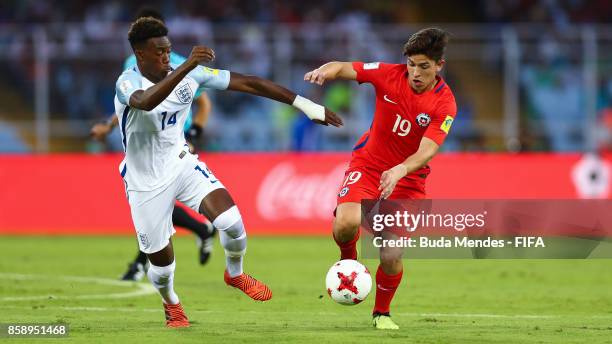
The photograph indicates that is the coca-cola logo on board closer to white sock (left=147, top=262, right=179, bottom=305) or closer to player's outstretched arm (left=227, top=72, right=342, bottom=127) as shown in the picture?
white sock (left=147, top=262, right=179, bottom=305)

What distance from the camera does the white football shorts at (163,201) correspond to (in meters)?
8.23

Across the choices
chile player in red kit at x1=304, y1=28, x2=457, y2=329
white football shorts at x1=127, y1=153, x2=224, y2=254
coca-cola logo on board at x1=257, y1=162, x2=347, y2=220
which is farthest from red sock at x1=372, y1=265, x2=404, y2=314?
coca-cola logo on board at x1=257, y1=162, x2=347, y2=220

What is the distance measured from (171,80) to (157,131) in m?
0.80

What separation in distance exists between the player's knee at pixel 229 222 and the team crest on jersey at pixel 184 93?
877mm

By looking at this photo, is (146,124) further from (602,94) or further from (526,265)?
(602,94)

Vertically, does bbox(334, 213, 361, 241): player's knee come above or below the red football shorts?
below

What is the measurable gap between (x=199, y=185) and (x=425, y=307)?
2.74 meters

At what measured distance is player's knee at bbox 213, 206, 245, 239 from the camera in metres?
8.30

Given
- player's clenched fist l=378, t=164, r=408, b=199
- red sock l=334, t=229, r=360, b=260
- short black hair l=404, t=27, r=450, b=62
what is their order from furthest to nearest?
red sock l=334, t=229, r=360, b=260 < short black hair l=404, t=27, r=450, b=62 < player's clenched fist l=378, t=164, r=408, b=199

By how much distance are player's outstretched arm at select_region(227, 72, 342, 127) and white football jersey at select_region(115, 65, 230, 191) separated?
11cm

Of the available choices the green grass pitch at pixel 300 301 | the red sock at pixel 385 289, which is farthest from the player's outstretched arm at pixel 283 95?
the green grass pitch at pixel 300 301

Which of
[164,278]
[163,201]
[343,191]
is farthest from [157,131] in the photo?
[343,191]

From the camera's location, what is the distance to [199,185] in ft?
27.4

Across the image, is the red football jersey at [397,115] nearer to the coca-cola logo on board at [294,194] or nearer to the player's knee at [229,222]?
the player's knee at [229,222]
